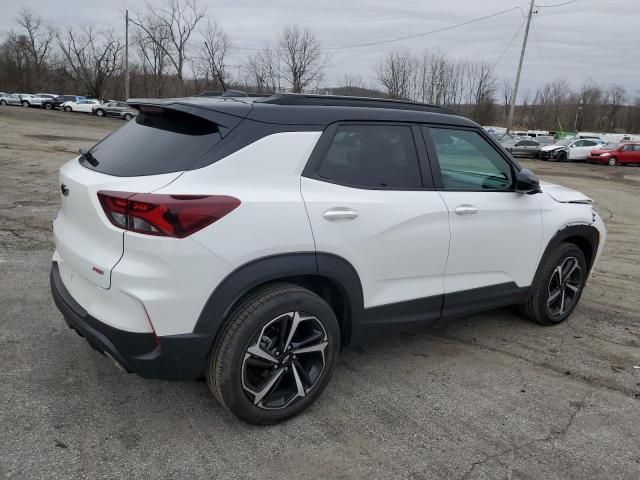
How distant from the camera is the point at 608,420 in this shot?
10.4ft

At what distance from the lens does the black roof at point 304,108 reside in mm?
2832

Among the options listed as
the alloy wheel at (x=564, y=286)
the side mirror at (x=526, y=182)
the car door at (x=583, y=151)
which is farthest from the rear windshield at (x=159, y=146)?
the car door at (x=583, y=151)

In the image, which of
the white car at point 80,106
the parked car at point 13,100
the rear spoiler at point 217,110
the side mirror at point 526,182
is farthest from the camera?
the parked car at point 13,100

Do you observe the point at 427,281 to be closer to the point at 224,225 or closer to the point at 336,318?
the point at 336,318

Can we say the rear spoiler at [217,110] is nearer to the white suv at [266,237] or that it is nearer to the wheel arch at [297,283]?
the white suv at [266,237]

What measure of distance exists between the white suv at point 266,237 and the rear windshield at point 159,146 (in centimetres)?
1

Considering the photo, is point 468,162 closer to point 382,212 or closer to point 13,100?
point 382,212

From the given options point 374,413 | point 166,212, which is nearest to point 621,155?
point 374,413

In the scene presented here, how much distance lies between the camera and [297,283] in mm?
3000

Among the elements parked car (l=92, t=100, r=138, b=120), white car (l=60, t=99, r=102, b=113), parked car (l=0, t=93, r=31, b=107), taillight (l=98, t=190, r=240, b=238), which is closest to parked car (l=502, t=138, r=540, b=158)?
parked car (l=92, t=100, r=138, b=120)

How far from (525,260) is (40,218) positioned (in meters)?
6.66

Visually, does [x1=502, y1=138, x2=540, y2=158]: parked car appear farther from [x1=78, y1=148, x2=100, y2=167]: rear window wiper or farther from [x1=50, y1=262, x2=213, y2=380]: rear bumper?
[x1=50, y1=262, x2=213, y2=380]: rear bumper

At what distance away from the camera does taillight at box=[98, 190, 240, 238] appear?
243cm

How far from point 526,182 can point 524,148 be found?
113 ft
